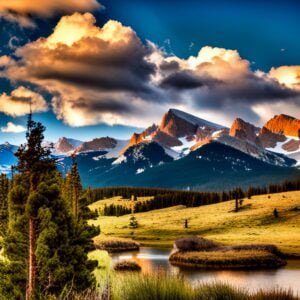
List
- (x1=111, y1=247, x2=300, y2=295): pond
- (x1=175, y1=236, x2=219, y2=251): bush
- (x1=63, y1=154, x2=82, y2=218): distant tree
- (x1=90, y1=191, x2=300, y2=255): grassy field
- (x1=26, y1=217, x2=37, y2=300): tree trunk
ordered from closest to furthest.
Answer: (x1=26, y1=217, x2=37, y2=300): tree trunk, (x1=111, y1=247, x2=300, y2=295): pond, (x1=63, y1=154, x2=82, y2=218): distant tree, (x1=175, y1=236, x2=219, y2=251): bush, (x1=90, y1=191, x2=300, y2=255): grassy field

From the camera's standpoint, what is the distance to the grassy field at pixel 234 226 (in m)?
105

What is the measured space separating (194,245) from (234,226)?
180 feet

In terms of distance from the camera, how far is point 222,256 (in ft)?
220

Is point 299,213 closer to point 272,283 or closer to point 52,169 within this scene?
point 272,283

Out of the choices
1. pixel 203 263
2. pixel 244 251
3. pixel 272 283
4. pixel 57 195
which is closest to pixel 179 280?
pixel 57 195

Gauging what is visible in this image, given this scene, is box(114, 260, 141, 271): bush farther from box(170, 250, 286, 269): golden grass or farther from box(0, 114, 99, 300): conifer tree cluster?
box(0, 114, 99, 300): conifer tree cluster

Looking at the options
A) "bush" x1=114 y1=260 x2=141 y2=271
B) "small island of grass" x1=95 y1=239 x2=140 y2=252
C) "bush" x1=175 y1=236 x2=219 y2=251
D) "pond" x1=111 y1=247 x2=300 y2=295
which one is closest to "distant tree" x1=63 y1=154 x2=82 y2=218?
"pond" x1=111 y1=247 x2=300 y2=295

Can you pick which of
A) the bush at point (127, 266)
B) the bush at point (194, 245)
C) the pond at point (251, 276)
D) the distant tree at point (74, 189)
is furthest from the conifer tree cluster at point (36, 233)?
the bush at point (194, 245)

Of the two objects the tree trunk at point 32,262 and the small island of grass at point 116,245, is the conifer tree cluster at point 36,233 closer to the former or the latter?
the tree trunk at point 32,262

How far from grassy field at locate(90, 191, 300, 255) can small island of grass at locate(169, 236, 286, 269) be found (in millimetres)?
16187

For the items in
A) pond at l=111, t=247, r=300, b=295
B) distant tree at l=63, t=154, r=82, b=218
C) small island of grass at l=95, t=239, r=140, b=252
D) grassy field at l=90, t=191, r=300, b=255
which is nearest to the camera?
pond at l=111, t=247, r=300, b=295

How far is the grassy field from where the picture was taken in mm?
105094

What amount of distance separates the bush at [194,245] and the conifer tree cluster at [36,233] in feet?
168

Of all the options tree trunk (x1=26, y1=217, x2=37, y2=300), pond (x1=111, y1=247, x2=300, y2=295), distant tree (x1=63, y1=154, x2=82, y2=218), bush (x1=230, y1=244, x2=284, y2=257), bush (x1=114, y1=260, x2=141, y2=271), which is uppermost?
distant tree (x1=63, y1=154, x2=82, y2=218)
